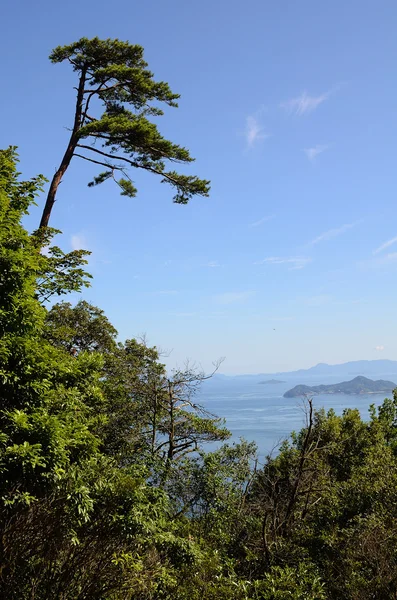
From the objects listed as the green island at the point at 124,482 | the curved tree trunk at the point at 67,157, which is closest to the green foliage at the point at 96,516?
the green island at the point at 124,482

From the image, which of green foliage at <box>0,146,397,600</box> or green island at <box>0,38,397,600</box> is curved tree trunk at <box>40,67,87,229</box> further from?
green foliage at <box>0,146,397,600</box>

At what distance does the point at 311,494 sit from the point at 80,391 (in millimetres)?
7632

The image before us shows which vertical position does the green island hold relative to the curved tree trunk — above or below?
below

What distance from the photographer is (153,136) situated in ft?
39.7

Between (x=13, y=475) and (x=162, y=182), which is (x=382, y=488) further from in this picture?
(x=162, y=182)

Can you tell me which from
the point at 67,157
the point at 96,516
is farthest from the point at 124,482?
the point at 67,157

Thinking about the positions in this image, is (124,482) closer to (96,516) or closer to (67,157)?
(96,516)

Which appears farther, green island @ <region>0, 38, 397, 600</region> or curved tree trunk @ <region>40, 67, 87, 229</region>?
curved tree trunk @ <region>40, 67, 87, 229</region>

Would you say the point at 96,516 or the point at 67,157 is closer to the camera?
the point at 96,516

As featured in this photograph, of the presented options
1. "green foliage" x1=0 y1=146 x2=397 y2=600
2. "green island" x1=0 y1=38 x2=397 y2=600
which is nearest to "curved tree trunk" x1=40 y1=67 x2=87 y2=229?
A: "green island" x1=0 y1=38 x2=397 y2=600

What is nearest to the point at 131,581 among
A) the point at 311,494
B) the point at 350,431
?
the point at 311,494

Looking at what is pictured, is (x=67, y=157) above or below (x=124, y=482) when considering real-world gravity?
above

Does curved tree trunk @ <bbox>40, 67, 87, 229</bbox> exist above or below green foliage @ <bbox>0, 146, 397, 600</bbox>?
above

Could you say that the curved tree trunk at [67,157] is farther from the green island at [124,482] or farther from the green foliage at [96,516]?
the green foliage at [96,516]
